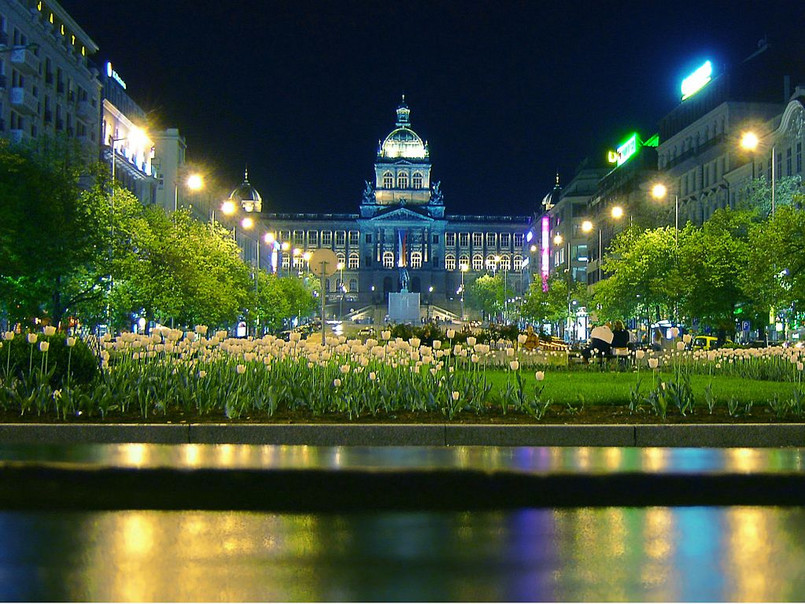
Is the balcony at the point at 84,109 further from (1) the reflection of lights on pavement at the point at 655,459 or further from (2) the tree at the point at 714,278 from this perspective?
(1) the reflection of lights on pavement at the point at 655,459

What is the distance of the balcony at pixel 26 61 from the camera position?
60.5 meters

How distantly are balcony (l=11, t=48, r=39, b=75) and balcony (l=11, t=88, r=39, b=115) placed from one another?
51.7 inches

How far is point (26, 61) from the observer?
61938 mm

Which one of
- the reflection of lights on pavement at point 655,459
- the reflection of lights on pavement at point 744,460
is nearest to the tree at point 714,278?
the reflection of lights on pavement at point 744,460

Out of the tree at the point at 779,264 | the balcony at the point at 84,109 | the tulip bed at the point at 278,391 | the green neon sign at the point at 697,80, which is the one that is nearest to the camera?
the tulip bed at the point at 278,391

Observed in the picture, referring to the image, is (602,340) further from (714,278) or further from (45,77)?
(45,77)

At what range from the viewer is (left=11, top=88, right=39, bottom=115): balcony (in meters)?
61.2

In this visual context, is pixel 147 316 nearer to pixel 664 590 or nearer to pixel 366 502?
pixel 366 502

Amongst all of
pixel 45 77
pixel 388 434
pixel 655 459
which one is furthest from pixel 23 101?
pixel 655 459

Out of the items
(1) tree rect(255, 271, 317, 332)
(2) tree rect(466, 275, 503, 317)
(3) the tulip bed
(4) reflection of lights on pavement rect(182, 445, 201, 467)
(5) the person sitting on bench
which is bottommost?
(4) reflection of lights on pavement rect(182, 445, 201, 467)

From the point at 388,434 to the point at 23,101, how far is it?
53.0m

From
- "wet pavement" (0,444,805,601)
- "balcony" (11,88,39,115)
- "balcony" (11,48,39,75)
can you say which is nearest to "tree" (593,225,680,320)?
"balcony" (11,88,39,115)

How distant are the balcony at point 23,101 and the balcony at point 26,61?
51.7 inches

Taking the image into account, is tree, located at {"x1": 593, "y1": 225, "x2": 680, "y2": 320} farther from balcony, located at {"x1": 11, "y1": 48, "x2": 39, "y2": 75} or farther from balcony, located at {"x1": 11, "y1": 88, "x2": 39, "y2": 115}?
balcony, located at {"x1": 11, "y1": 48, "x2": 39, "y2": 75}
